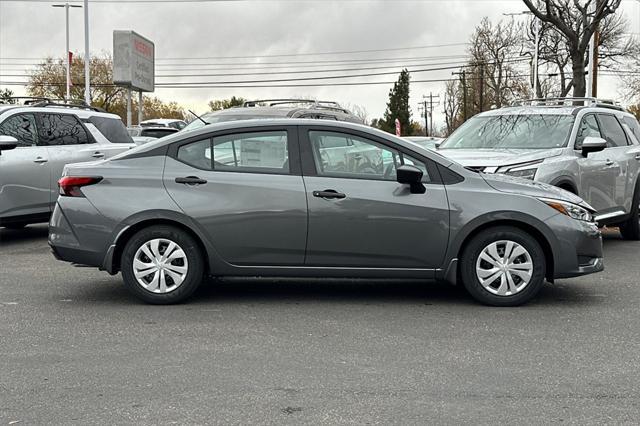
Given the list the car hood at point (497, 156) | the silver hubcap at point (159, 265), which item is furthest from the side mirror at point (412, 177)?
the car hood at point (497, 156)

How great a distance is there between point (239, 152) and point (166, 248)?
1034 mm

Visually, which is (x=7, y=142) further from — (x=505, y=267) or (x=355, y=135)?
(x=505, y=267)

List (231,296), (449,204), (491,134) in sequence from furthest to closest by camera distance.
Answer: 1. (491,134)
2. (231,296)
3. (449,204)

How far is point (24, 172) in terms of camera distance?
11.1 m

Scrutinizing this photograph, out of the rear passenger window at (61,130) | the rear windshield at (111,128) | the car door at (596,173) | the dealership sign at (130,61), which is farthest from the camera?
the dealership sign at (130,61)

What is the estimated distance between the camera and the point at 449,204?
700 cm

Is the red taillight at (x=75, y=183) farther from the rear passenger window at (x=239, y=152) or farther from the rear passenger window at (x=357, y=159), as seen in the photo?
the rear passenger window at (x=357, y=159)

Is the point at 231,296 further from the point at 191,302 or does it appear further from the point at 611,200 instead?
the point at 611,200

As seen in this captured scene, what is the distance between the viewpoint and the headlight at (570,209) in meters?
7.11

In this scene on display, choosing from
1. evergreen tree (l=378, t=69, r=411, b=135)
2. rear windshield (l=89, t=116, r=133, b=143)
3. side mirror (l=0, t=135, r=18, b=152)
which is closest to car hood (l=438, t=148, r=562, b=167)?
rear windshield (l=89, t=116, r=133, b=143)

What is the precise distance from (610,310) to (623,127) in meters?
5.79

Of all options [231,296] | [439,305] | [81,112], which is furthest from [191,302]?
A: [81,112]

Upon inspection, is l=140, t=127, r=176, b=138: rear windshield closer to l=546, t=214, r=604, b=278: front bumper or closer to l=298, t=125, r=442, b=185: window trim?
l=298, t=125, r=442, b=185: window trim

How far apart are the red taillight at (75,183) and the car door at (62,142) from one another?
4.51m
